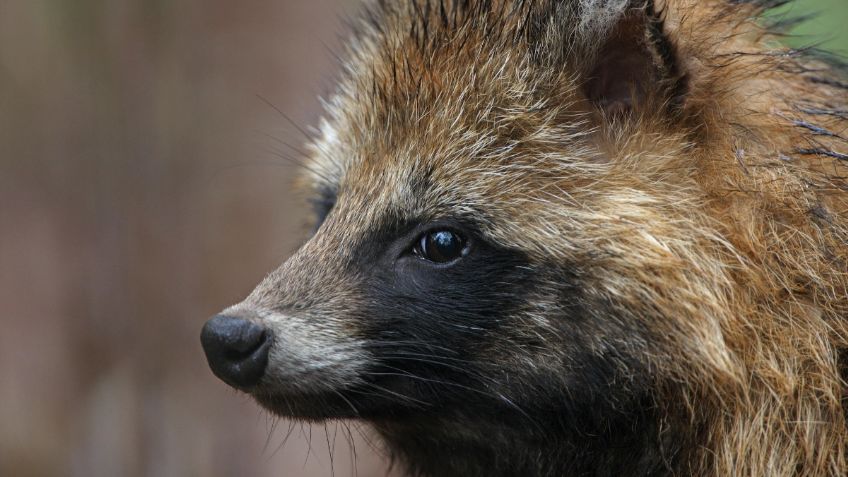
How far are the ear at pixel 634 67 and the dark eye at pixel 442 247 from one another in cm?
86

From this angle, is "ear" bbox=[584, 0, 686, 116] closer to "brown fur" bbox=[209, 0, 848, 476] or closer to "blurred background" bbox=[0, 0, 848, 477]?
"brown fur" bbox=[209, 0, 848, 476]

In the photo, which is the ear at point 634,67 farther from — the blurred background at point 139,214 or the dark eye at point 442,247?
the blurred background at point 139,214

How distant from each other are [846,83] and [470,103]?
1703mm

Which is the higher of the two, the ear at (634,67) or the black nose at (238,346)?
the ear at (634,67)

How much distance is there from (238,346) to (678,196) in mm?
1883

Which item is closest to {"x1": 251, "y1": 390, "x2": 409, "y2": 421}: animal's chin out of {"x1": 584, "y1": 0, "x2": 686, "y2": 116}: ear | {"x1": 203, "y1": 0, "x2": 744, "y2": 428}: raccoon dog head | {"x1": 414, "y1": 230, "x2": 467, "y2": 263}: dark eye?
{"x1": 203, "y1": 0, "x2": 744, "y2": 428}: raccoon dog head

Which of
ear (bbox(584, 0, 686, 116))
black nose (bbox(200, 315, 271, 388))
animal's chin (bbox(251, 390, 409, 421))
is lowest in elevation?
animal's chin (bbox(251, 390, 409, 421))

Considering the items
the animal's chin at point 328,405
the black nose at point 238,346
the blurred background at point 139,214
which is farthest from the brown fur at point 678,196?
the blurred background at point 139,214

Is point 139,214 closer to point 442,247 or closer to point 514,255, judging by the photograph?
point 442,247

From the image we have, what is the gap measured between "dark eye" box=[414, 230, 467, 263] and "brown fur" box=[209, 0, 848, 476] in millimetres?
107

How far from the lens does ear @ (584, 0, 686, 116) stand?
415 centimetres

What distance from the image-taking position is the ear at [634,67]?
4.15m

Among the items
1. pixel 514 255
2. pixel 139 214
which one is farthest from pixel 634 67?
pixel 139 214

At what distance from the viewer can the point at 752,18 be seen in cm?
462
